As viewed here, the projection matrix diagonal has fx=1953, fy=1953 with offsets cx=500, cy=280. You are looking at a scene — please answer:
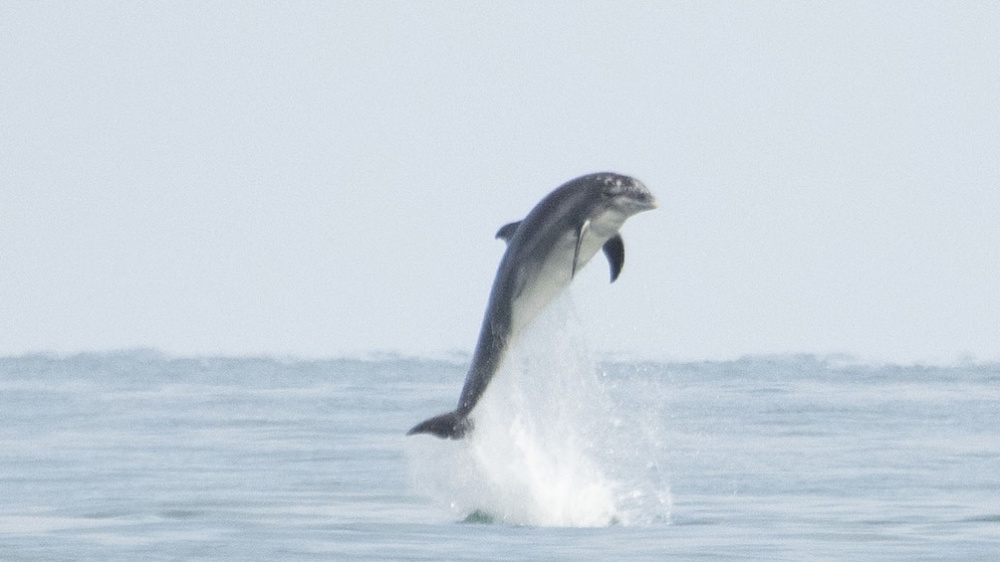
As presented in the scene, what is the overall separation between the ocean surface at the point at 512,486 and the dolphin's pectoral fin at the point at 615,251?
1455 mm

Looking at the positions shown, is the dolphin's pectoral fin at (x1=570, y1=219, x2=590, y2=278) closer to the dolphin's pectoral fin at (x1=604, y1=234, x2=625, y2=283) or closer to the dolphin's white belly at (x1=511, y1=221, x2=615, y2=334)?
the dolphin's white belly at (x1=511, y1=221, x2=615, y2=334)

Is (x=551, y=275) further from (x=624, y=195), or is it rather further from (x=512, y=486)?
(x=512, y=486)

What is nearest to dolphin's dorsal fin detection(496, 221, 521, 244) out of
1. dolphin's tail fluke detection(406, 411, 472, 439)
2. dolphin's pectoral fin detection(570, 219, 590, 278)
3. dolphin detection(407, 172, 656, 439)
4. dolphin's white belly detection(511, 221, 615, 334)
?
dolphin detection(407, 172, 656, 439)

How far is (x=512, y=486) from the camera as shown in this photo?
1883 cm

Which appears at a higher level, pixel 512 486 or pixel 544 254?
pixel 544 254

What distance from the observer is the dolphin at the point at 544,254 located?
49.7 feet

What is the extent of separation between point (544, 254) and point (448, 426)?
1.60m

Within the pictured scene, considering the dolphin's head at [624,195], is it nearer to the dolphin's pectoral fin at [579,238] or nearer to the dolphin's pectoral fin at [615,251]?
the dolphin's pectoral fin at [579,238]

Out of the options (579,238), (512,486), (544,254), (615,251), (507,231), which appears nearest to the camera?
(579,238)

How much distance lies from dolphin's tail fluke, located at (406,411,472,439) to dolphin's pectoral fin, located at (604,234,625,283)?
5.64ft

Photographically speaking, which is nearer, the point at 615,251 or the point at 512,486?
the point at 615,251

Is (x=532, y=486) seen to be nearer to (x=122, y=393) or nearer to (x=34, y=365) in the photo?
(x=122, y=393)

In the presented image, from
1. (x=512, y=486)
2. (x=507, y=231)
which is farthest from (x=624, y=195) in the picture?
(x=512, y=486)

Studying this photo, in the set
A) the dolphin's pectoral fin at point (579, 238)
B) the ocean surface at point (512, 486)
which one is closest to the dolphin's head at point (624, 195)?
the dolphin's pectoral fin at point (579, 238)
